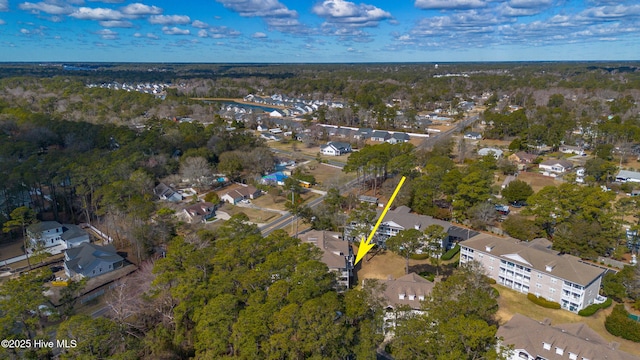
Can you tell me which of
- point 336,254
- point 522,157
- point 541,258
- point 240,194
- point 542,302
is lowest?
point 542,302

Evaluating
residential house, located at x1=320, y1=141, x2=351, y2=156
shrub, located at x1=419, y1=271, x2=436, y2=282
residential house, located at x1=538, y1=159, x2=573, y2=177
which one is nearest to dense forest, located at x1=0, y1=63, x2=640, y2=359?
shrub, located at x1=419, y1=271, x2=436, y2=282

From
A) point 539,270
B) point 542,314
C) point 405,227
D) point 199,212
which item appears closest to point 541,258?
point 539,270

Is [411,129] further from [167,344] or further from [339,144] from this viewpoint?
[167,344]

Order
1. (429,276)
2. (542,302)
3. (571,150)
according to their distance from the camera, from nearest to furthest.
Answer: (542,302) → (429,276) → (571,150)

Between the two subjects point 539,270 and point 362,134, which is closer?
point 539,270

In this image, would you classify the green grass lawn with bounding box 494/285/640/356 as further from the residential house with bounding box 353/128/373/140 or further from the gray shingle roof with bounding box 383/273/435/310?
the residential house with bounding box 353/128/373/140

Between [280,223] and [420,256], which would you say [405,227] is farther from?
[280,223]

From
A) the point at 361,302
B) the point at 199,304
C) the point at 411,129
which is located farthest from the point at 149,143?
the point at 411,129
